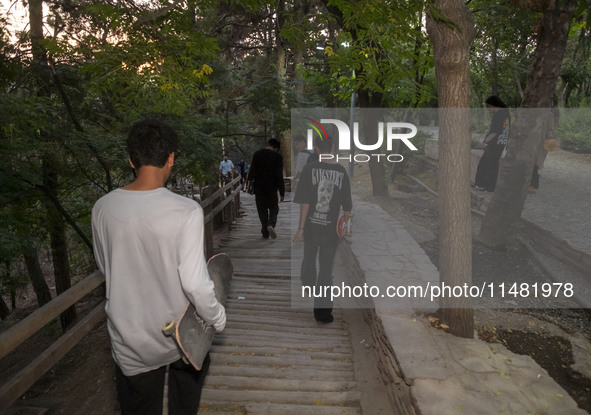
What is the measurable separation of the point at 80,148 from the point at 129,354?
6.44m

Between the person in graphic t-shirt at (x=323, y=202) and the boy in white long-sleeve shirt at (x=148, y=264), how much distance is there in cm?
235

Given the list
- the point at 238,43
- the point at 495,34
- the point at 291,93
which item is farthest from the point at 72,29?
the point at 495,34

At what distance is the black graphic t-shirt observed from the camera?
4.22 meters

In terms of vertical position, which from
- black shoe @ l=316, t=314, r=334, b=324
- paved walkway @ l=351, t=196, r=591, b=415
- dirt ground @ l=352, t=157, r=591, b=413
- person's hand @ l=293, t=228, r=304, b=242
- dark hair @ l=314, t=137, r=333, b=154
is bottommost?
black shoe @ l=316, t=314, r=334, b=324

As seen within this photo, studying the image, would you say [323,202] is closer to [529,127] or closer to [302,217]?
[302,217]

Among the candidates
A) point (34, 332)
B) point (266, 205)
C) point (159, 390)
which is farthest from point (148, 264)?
point (266, 205)

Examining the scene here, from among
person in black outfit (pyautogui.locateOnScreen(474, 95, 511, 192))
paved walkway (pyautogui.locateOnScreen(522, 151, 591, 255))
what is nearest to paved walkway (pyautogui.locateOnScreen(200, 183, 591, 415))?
paved walkway (pyautogui.locateOnScreen(522, 151, 591, 255))

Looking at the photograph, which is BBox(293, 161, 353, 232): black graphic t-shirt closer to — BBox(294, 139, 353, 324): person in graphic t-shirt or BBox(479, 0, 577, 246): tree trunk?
BBox(294, 139, 353, 324): person in graphic t-shirt

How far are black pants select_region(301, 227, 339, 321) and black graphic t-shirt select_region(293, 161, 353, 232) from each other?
13cm

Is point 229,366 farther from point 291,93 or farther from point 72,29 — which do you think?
point 291,93

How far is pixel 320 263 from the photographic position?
4398mm

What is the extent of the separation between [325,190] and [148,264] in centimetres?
261

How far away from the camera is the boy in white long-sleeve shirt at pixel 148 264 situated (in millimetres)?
1802

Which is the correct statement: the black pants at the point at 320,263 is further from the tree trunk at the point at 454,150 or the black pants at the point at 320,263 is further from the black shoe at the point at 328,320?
the tree trunk at the point at 454,150
